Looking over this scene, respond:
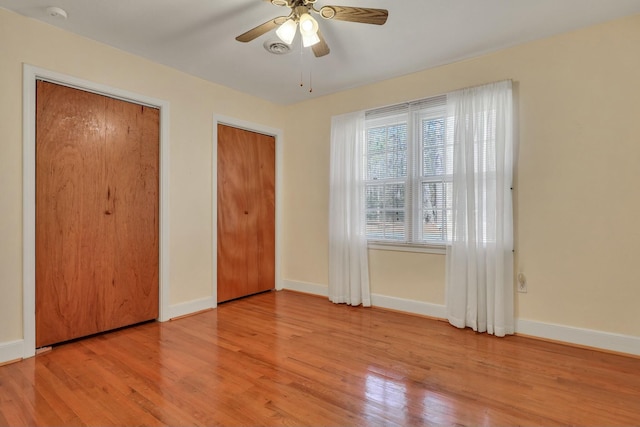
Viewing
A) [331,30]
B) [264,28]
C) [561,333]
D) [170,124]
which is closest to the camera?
[264,28]

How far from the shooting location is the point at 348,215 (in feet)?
12.8

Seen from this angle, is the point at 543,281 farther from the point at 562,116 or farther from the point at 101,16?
the point at 101,16

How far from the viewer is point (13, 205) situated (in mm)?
2426

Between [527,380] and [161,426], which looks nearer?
[161,426]

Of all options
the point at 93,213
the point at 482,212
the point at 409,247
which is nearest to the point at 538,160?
the point at 482,212

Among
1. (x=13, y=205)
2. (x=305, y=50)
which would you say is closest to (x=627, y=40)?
(x=305, y=50)

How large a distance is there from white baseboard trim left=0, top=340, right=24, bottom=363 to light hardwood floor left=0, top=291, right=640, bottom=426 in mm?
92

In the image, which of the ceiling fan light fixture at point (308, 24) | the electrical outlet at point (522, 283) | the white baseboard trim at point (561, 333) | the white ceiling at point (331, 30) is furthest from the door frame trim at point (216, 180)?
the electrical outlet at point (522, 283)

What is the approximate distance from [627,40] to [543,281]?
1.96m

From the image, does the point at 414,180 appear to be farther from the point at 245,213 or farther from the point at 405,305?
the point at 245,213

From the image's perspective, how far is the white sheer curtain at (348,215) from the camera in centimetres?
381

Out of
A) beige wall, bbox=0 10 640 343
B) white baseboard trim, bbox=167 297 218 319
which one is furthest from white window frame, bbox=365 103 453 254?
white baseboard trim, bbox=167 297 218 319

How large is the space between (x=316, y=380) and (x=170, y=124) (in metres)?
2.78

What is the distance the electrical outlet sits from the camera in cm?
291
